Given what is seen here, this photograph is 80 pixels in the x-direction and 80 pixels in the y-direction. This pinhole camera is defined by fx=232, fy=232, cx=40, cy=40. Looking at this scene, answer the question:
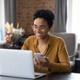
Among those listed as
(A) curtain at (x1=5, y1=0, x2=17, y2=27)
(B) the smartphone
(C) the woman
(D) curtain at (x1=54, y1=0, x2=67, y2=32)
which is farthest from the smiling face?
(A) curtain at (x1=5, y1=0, x2=17, y2=27)

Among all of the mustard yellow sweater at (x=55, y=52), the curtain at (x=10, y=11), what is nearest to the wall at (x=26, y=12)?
the curtain at (x=10, y=11)

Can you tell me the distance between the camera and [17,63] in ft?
6.50

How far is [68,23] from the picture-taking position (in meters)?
5.65

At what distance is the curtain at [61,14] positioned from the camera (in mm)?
5445

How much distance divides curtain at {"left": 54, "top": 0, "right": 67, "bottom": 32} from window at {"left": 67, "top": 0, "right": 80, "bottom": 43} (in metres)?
→ 0.16

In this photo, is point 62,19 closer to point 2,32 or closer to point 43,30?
point 2,32

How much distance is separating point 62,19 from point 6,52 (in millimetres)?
3620

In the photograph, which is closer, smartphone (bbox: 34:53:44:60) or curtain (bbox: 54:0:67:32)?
smartphone (bbox: 34:53:44:60)

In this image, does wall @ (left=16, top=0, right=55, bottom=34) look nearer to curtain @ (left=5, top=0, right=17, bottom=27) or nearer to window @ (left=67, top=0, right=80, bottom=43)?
curtain @ (left=5, top=0, right=17, bottom=27)

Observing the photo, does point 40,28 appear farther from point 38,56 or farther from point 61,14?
point 61,14

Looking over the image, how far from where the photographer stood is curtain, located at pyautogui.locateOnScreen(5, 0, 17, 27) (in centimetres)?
554

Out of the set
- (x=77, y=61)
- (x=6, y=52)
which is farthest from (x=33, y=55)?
(x=77, y=61)

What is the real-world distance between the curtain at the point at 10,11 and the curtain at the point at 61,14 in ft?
→ 3.42

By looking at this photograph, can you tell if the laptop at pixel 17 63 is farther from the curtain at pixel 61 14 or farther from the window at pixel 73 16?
the window at pixel 73 16
